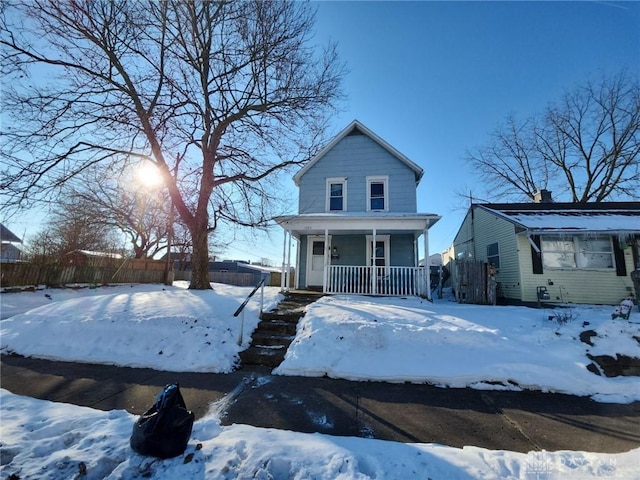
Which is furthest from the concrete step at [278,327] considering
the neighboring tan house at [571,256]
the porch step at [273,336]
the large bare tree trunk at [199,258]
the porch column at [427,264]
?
the neighboring tan house at [571,256]

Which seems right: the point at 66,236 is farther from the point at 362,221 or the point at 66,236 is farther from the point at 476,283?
the point at 476,283

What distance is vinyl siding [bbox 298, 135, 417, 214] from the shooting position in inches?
500

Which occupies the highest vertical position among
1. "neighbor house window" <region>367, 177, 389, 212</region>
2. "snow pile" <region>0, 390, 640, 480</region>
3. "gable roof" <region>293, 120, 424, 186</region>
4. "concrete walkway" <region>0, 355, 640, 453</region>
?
"gable roof" <region>293, 120, 424, 186</region>

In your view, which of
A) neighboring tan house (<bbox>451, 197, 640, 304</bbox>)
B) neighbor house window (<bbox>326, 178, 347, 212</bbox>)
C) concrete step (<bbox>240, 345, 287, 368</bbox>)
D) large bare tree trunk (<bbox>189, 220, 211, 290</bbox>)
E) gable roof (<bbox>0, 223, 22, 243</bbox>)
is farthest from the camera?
gable roof (<bbox>0, 223, 22, 243</bbox>)

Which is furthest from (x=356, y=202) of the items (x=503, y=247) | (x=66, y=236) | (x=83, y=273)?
(x=66, y=236)

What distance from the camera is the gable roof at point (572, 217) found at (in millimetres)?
9891

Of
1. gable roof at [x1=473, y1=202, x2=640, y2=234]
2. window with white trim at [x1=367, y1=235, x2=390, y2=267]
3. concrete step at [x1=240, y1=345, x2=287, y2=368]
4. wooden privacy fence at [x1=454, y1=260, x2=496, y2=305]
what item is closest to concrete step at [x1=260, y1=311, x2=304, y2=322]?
concrete step at [x1=240, y1=345, x2=287, y2=368]

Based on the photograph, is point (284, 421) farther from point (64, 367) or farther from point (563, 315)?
point (563, 315)

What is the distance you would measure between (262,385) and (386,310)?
3.83 m

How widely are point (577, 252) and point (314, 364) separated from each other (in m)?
11.0

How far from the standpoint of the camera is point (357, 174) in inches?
521

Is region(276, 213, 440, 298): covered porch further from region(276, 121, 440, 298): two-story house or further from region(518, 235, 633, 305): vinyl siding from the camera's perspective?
region(518, 235, 633, 305): vinyl siding

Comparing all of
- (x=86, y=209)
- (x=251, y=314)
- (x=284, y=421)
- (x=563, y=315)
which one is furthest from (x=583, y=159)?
(x=86, y=209)

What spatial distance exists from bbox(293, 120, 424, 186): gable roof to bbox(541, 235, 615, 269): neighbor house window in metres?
5.65
